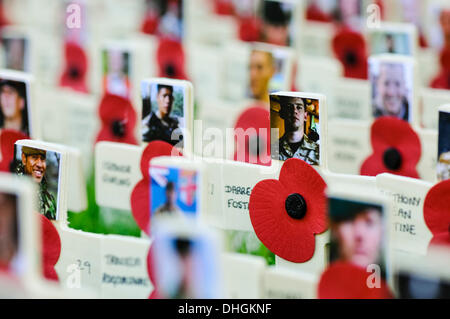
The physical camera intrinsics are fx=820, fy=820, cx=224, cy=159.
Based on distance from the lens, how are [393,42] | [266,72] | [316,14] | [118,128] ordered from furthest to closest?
[316,14] → [393,42] → [266,72] → [118,128]

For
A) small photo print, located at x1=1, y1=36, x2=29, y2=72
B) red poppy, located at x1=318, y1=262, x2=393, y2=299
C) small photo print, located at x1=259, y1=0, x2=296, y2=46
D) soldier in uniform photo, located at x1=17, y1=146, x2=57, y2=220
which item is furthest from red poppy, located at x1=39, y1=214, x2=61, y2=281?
small photo print, located at x1=259, y1=0, x2=296, y2=46

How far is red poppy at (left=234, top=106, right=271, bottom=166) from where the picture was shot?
7.13ft

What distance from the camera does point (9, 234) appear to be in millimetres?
1316

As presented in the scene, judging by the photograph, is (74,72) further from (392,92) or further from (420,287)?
(420,287)

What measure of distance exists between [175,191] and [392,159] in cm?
81

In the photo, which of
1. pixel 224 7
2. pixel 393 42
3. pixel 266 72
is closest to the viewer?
pixel 266 72

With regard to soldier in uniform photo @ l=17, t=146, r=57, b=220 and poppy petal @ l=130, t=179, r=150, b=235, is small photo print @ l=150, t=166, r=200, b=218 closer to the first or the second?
soldier in uniform photo @ l=17, t=146, r=57, b=220

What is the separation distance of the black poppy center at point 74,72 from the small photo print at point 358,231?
2170 mm

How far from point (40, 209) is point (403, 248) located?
0.78 metres

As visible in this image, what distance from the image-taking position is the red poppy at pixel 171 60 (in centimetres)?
317

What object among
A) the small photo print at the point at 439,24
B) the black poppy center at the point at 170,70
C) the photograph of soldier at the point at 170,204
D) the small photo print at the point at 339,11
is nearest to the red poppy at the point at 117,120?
the black poppy center at the point at 170,70

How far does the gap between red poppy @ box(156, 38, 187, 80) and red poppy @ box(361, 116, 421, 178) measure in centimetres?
118

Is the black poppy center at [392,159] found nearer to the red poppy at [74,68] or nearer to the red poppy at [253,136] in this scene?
the red poppy at [253,136]

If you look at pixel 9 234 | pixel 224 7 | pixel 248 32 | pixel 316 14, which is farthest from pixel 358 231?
pixel 224 7
